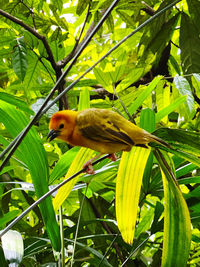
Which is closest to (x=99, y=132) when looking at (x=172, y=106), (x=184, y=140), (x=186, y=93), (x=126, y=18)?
(x=184, y=140)

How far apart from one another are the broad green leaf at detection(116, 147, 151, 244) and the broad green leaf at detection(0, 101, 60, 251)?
0.52 feet

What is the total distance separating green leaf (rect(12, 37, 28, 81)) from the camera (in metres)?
1.07

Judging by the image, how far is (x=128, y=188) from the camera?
0.79m

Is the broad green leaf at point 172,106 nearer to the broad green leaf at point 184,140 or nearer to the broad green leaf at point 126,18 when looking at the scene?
the broad green leaf at point 184,140

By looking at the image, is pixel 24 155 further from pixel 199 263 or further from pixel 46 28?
pixel 199 263

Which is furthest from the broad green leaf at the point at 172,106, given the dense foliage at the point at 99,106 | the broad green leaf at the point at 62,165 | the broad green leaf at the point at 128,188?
the broad green leaf at the point at 62,165

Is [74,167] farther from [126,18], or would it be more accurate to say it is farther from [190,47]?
[126,18]

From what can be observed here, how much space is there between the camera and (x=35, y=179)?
2.84 feet

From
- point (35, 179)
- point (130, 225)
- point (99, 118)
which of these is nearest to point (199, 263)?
point (130, 225)

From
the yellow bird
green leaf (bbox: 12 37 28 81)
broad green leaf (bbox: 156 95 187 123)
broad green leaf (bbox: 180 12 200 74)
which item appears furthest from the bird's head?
broad green leaf (bbox: 180 12 200 74)

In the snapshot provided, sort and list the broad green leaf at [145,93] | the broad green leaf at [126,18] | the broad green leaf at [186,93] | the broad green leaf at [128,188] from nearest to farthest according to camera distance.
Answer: the broad green leaf at [128,188] → the broad green leaf at [145,93] → the broad green leaf at [186,93] → the broad green leaf at [126,18]

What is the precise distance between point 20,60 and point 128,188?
1.73ft

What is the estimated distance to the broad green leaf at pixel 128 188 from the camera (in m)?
0.79

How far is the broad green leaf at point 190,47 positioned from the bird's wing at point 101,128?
519mm
